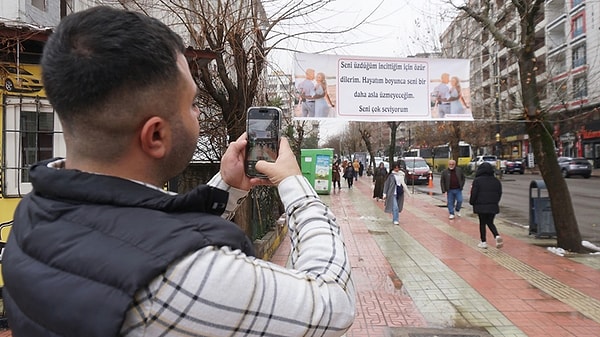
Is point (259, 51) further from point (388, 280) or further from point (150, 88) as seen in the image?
point (150, 88)

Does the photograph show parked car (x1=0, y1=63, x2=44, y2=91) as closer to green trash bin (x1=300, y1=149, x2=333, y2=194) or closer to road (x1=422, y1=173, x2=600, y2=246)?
road (x1=422, y1=173, x2=600, y2=246)

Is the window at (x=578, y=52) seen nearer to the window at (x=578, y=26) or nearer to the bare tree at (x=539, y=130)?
the window at (x=578, y=26)

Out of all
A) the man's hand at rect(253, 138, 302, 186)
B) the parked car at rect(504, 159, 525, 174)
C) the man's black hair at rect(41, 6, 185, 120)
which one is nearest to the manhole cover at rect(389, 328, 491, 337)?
the man's hand at rect(253, 138, 302, 186)

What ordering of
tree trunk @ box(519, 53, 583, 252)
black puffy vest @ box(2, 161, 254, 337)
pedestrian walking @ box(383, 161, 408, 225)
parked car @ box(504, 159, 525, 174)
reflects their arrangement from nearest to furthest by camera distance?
black puffy vest @ box(2, 161, 254, 337) → tree trunk @ box(519, 53, 583, 252) → pedestrian walking @ box(383, 161, 408, 225) → parked car @ box(504, 159, 525, 174)

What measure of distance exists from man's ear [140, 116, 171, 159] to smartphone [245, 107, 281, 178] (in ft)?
1.41

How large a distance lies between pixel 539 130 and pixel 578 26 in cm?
3901

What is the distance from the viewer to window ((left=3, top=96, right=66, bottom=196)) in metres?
4.89

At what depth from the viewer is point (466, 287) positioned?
608cm

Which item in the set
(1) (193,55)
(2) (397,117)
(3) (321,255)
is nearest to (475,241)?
(2) (397,117)

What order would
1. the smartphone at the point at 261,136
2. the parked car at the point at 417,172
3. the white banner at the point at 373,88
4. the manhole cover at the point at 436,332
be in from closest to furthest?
the smartphone at the point at 261,136, the manhole cover at the point at 436,332, the white banner at the point at 373,88, the parked car at the point at 417,172

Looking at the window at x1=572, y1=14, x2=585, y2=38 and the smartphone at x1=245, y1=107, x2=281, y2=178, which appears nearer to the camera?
the smartphone at x1=245, y1=107, x2=281, y2=178

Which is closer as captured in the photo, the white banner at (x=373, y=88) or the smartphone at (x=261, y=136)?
the smartphone at (x=261, y=136)

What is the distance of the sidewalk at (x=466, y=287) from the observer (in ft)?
15.4

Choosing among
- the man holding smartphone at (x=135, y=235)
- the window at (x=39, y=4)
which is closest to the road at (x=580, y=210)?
the man holding smartphone at (x=135, y=235)
